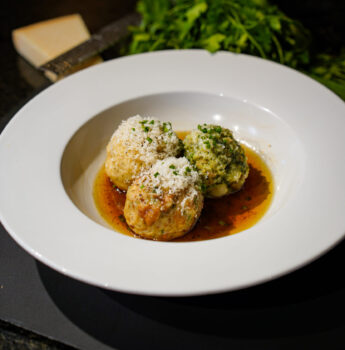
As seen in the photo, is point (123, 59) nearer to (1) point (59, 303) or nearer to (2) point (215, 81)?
(2) point (215, 81)

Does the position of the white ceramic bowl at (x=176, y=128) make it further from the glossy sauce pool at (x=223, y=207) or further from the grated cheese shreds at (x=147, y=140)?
the grated cheese shreds at (x=147, y=140)

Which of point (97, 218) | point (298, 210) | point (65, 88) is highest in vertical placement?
point (65, 88)

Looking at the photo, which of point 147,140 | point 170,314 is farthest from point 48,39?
point 170,314

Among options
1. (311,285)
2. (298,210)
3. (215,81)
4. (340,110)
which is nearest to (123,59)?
(215,81)

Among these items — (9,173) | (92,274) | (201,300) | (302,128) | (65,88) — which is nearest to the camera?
(92,274)

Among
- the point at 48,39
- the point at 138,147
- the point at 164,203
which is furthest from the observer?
the point at 48,39

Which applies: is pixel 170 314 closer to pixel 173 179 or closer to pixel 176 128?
pixel 173 179
